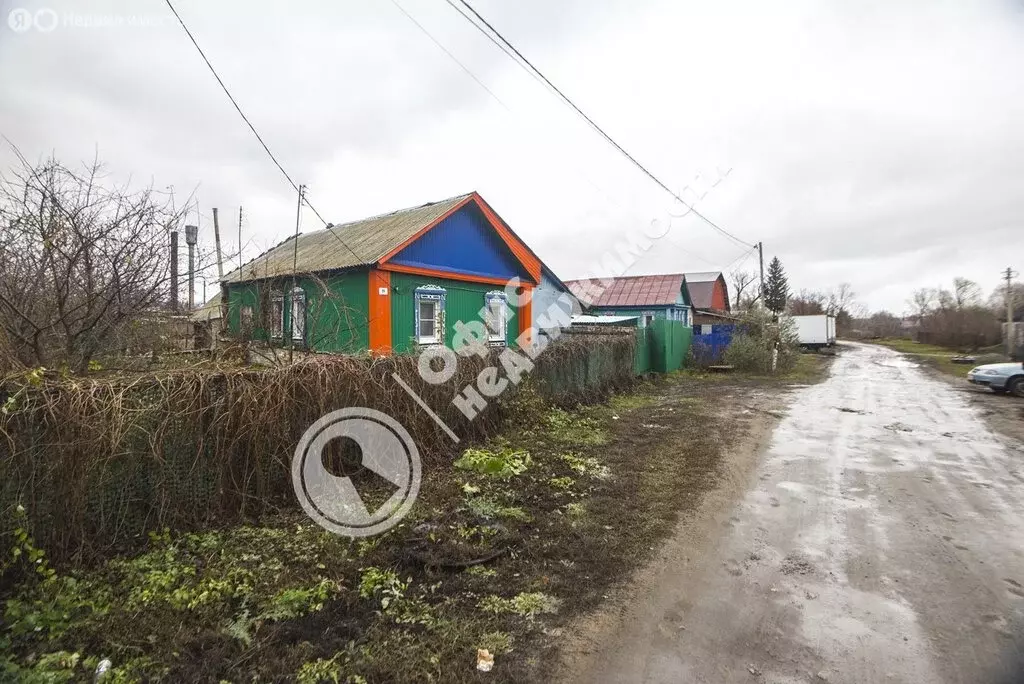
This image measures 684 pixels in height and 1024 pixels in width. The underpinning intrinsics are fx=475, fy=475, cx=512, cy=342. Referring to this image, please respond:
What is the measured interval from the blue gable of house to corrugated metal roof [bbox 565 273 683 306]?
Result: 37.4 ft

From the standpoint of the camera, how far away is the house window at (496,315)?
14.3 meters

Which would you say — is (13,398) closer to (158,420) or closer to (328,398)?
(158,420)

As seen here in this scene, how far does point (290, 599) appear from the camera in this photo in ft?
10.0

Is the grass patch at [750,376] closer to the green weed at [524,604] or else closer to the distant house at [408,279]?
the distant house at [408,279]

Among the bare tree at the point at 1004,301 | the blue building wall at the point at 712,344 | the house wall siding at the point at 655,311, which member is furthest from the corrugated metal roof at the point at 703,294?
the bare tree at the point at 1004,301

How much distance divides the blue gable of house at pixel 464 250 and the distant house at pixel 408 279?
0.03m

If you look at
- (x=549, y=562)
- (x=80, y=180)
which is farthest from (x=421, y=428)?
(x=80, y=180)

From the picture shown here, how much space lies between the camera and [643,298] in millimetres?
27281

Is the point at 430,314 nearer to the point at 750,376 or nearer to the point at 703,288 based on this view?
the point at 750,376

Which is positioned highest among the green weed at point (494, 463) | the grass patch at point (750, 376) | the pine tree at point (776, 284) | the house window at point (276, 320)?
the pine tree at point (776, 284)

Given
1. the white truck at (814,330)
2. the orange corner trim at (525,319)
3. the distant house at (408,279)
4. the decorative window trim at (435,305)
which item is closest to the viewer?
the distant house at (408,279)

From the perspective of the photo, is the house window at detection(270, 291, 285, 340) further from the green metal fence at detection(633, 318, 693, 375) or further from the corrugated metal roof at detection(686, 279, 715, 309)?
the corrugated metal roof at detection(686, 279, 715, 309)

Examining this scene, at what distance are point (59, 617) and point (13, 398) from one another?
Result: 4.70ft

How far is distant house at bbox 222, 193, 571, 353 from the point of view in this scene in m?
11.0
